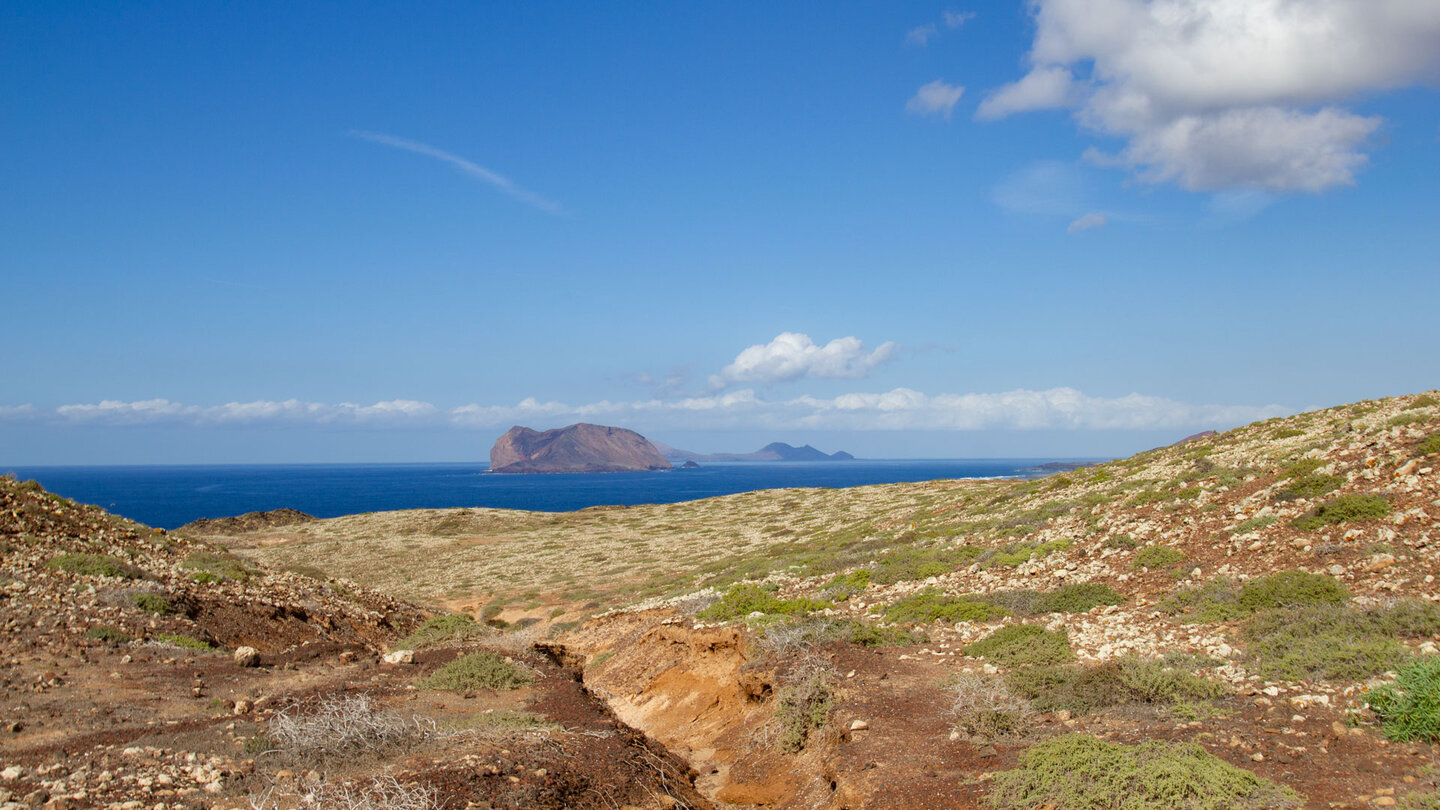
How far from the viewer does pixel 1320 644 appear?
33.9 feet

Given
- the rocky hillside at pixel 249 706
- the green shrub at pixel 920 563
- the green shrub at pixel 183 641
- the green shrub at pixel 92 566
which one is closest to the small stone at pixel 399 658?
the rocky hillside at pixel 249 706

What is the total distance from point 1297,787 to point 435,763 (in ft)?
31.6

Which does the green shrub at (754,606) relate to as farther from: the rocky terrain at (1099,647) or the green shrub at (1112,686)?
the green shrub at (1112,686)

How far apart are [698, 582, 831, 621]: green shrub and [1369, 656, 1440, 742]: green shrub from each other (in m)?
11.7

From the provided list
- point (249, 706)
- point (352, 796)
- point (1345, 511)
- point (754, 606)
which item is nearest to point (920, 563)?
point (754, 606)

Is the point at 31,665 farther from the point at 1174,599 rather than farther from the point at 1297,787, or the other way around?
the point at 1174,599

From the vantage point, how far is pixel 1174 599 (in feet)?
46.6

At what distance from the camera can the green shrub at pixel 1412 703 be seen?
774cm

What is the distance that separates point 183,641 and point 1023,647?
55.6ft

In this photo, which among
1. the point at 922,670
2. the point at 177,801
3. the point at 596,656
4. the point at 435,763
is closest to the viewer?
the point at 177,801

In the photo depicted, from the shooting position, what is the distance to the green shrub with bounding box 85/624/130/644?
14645 mm

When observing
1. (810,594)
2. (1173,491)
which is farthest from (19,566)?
(1173,491)

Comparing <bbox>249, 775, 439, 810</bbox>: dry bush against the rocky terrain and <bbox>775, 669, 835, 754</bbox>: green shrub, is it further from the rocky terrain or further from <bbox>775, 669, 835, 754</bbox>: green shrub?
<bbox>775, 669, 835, 754</bbox>: green shrub

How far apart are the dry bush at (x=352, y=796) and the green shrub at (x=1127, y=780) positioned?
6.46m
